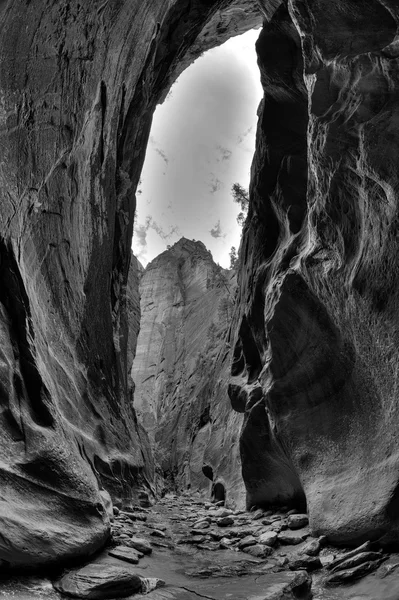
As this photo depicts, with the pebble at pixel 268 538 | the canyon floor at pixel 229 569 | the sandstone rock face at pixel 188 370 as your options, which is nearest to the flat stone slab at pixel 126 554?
the canyon floor at pixel 229 569

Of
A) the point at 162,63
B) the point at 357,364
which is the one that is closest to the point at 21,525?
the point at 357,364

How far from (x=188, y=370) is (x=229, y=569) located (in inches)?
1114

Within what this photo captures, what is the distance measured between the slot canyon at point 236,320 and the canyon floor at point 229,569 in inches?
1.2

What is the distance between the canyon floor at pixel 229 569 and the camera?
381 cm

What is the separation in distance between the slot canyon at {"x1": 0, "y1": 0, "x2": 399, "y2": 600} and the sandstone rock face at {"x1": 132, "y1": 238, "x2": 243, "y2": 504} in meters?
2.31

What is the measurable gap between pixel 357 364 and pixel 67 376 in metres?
5.61

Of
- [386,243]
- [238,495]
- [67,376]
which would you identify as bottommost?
[238,495]

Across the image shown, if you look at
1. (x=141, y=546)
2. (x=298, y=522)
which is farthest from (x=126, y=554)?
(x=298, y=522)

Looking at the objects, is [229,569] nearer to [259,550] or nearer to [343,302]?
[259,550]

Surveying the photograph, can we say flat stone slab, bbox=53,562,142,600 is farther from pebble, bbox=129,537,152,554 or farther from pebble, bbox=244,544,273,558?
pebble, bbox=244,544,273,558

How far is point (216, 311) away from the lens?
1375 inches

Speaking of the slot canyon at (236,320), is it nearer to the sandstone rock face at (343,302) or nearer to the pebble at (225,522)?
the sandstone rock face at (343,302)

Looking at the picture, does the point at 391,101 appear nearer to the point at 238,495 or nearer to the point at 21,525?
the point at 21,525

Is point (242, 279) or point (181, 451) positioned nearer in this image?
point (242, 279)
